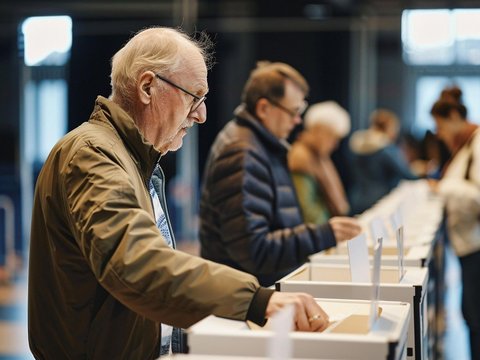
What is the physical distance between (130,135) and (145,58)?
0.20m

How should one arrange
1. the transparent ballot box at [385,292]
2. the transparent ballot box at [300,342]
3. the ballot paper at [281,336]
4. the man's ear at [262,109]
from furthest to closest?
1. the man's ear at [262,109]
2. the transparent ballot box at [385,292]
3. the transparent ballot box at [300,342]
4. the ballot paper at [281,336]

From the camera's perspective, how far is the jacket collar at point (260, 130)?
12.8 ft

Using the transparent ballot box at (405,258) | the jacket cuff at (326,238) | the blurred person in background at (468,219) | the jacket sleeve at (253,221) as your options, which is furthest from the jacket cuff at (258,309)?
the blurred person in background at (468,219)

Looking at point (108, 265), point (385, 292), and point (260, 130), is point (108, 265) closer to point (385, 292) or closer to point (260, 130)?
point (385, 292)

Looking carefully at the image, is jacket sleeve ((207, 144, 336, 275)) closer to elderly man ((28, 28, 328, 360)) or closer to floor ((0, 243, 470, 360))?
elderly man ((28, 28, 328, 360))

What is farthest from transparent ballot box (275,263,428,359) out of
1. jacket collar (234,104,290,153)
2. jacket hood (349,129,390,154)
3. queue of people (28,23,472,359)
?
jacket hood (349,129,390,154)

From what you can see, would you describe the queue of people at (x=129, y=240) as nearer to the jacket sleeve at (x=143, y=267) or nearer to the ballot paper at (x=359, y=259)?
the jacket sleeve at (x=143, y=267)

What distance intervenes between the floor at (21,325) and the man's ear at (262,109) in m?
2.69

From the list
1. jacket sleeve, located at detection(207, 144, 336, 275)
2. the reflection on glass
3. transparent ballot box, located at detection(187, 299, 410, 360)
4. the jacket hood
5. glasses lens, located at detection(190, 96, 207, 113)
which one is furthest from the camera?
the reflection on glass

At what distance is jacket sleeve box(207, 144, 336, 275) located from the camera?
370 centimetres

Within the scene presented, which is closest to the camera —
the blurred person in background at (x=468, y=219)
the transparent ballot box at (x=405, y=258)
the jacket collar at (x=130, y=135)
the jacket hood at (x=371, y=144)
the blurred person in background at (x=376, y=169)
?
the jacket collar at (x=130, y=135)

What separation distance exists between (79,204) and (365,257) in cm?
89

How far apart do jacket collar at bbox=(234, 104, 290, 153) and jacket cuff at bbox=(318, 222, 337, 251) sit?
Result: 396mm

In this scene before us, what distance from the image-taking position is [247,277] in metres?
1.97
